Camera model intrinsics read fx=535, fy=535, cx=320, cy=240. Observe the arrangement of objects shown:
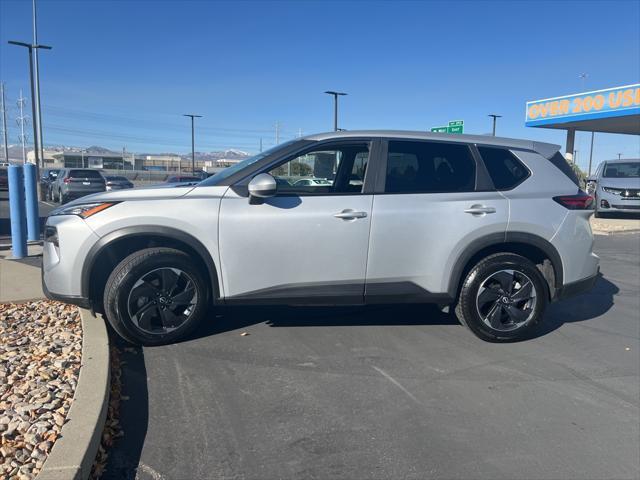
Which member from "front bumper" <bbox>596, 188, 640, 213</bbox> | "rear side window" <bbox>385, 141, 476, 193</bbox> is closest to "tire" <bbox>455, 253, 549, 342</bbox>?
"rear side window" <bbox>385, 141, 476, 193</bbox>

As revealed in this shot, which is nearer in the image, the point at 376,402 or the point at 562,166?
the point at 376,402

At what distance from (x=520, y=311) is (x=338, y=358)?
1.74 metres

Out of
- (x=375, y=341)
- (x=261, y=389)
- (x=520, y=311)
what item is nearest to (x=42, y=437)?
(x=261, y=389)

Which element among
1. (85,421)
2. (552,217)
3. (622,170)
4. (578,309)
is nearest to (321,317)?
(552,217)

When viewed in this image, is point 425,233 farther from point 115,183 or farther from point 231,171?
point 115,183

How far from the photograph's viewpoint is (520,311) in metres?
4.82

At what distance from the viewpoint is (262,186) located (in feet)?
13.6

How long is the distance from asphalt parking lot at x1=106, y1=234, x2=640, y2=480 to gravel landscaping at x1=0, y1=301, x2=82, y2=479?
0.39m

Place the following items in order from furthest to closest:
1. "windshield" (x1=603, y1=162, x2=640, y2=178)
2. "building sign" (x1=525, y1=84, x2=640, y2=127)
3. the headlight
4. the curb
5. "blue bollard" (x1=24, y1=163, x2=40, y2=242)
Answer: "building sign" (x1=525, y1=84, x2=640, y2=127) < "windshield" (x1=603, y1=162, x2=640, y2=178) < "blue bollard" (x1=24, y1=163, x2=40, y2=242) < the headlight < the curb

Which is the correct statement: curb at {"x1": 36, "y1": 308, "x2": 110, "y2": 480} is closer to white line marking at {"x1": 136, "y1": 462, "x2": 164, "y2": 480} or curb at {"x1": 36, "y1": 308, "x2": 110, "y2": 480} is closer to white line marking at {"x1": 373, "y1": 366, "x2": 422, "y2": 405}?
white line marking at {"x1": 136, "y1": 462, "x2": 164, "y2": 480}

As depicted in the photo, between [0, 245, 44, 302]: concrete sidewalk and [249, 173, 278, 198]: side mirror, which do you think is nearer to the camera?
[249, 173, 278, 198]: side mirror

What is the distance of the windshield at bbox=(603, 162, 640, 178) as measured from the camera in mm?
16797

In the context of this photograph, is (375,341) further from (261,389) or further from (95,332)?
(95,332)

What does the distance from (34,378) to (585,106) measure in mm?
27068
